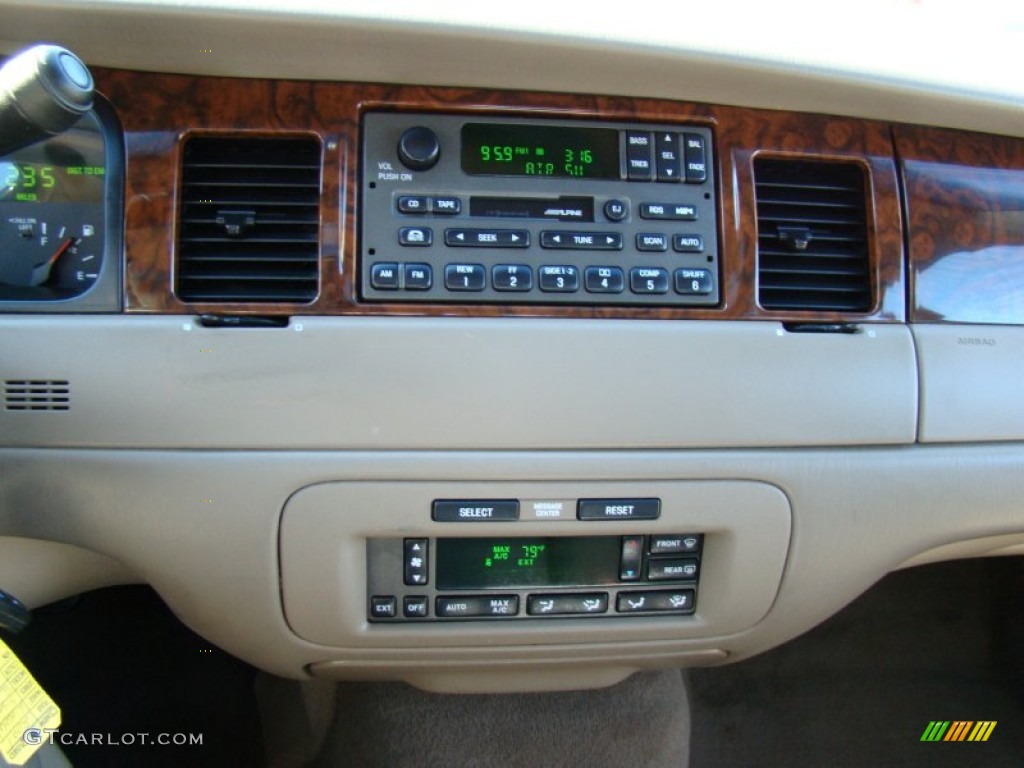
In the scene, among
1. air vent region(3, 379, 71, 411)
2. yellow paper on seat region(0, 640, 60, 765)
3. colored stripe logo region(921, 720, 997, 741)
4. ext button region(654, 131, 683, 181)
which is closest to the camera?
yellow paper on seat region(0, 640, 60, 765)

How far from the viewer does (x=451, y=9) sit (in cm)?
107

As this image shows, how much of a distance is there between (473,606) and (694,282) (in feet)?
1.88

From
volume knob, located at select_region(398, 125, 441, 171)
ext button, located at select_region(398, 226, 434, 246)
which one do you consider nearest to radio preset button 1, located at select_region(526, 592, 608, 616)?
ext button, located at select_region(398, 226, 434, 246)

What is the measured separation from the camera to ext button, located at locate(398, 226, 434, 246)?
1184 millimetres

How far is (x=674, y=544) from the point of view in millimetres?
1325

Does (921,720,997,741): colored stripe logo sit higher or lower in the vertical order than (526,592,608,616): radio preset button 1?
lower

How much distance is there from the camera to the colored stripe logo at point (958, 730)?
2.16 meters

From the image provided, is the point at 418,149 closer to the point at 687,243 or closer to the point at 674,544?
the point at 687,243

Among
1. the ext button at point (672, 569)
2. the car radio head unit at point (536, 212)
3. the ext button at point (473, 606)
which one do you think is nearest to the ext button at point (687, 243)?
the car radio head unit at point (536, 212)

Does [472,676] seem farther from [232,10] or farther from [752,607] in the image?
[232,10]

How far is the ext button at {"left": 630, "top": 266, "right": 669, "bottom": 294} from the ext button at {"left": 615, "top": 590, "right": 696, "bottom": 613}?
464mm

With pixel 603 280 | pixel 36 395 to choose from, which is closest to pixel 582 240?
pixel 603 280

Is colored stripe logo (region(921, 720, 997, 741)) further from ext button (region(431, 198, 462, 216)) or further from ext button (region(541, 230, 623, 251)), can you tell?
ext button (region(431, 198, 462, 216))

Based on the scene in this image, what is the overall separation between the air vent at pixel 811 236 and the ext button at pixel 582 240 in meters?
0.23
